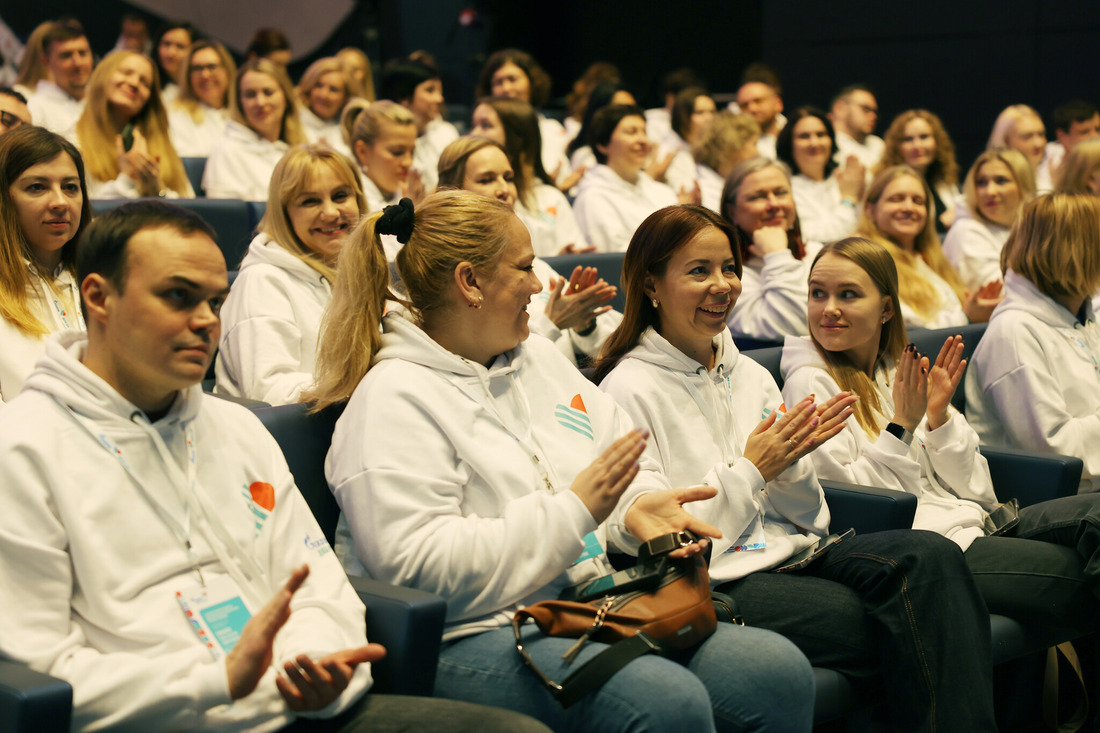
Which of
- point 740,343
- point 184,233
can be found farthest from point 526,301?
point 740,343

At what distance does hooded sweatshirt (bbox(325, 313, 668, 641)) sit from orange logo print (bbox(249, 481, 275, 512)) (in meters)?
0.14

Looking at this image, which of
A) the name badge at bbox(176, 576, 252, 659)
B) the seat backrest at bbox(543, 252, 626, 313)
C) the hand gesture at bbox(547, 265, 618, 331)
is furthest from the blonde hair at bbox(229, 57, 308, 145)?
the name badge at bbox(176, 576, 252, 659)

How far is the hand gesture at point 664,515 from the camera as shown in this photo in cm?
187

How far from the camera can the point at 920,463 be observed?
2.50 meters

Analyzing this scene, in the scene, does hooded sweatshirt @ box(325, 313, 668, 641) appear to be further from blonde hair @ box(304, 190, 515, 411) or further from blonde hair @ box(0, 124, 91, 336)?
blonde hair @ box(0, 124, 91, 336)

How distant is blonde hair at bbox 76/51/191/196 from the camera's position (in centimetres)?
433

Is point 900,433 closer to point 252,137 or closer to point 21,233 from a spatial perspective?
point 21,233

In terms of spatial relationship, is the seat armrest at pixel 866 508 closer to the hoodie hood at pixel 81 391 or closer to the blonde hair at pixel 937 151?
the hoodie hood at pixel 81 391

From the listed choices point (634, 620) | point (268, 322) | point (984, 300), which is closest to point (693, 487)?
point (634, 620)

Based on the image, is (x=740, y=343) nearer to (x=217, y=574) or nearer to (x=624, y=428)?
(x=624, y=428)

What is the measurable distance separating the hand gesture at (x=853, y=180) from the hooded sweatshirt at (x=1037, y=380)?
2443 millimetres

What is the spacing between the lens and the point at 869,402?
8.45ft

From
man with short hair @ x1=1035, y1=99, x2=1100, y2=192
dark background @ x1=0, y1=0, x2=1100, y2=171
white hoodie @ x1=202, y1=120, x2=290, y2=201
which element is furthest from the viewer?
dark background @ x1=0, y1=0, x2=1100, y2=171

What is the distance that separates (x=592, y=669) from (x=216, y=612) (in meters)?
0.55
